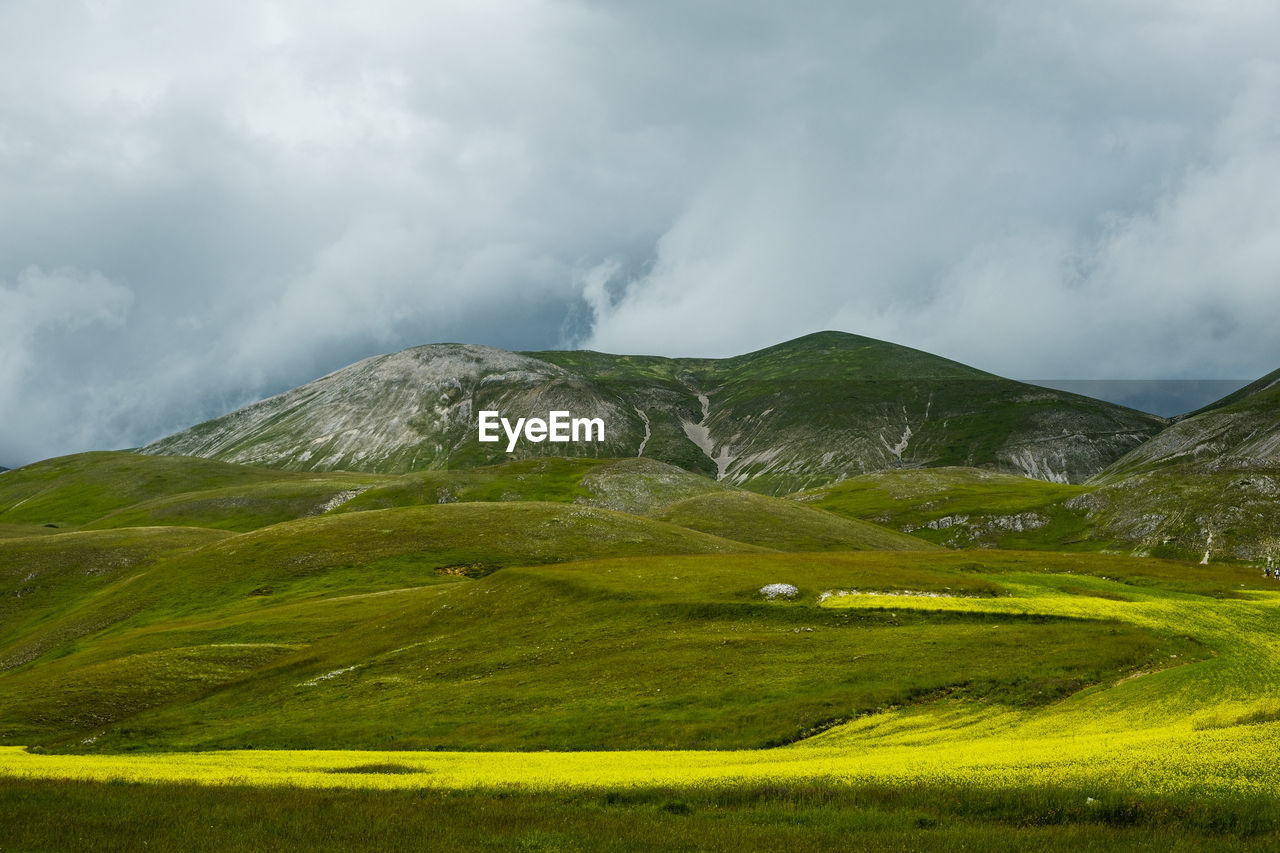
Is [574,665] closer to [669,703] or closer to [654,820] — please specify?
[669,703]

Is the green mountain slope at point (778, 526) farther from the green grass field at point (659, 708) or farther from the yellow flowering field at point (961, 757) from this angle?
the yellow flowering field at point (961, 757)

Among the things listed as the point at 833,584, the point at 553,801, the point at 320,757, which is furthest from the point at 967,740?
the point at 833,584

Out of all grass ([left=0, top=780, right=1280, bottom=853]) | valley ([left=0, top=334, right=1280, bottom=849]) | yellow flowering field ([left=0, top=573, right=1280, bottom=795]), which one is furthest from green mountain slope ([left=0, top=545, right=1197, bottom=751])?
grass ([left=0, top=780, right=1280, bottom=853])

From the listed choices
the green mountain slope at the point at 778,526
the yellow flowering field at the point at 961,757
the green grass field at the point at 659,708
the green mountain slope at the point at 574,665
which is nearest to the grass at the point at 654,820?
the green grass field at the point at 659,708

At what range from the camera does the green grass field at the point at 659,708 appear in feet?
65.5

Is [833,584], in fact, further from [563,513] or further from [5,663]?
[5,663]

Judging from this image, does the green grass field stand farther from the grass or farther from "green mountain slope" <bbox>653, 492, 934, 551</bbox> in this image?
"green mountain slope" <bbox>653, 492, 934, 551</bbox>

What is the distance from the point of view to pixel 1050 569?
328 feet

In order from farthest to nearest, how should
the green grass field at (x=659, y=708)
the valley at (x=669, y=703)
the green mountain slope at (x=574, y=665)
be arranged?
the green mountain slope at (x=574, y=665) < the valley at (x=669, y=703) < the green grass field at (x=659, y=708)

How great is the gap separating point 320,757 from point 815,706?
25.5 m

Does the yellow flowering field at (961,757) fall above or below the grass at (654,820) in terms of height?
below

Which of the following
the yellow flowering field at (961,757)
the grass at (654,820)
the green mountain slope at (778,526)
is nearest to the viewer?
the grass at (654,820)

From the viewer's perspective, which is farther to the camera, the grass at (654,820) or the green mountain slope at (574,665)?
the green mountain slope at (574,665)

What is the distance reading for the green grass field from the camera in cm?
1997
